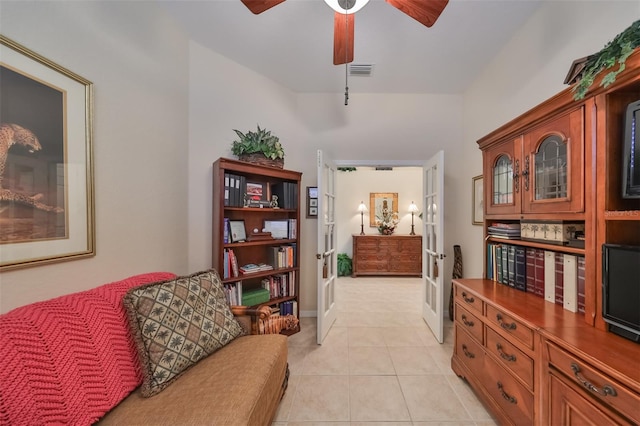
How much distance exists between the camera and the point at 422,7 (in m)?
1.28

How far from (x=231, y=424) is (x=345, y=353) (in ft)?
5.05

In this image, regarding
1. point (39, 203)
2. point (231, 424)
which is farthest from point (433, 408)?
point (39, 203)

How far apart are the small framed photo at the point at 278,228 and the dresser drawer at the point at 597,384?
218 centimetres

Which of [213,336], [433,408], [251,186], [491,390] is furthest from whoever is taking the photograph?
[251,186]

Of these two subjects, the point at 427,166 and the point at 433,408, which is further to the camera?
the point at 427,166

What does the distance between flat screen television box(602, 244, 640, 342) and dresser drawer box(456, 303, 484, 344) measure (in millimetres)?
658

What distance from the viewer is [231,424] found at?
942mm

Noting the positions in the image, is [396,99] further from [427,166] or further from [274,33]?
[274,33]

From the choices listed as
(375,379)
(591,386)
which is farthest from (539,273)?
(375,379)

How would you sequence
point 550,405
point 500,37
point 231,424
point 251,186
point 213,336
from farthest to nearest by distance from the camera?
point 251,186 < point 500,37 < point 213,336 < point 550,405 < point 231,424

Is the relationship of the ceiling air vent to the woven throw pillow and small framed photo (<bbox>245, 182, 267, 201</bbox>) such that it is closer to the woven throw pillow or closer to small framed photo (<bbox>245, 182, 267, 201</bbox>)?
small framed photo (<bbox>245, 182, 267, 201</bbox>)

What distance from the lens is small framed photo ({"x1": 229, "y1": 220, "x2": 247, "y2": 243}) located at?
2277 millimetres

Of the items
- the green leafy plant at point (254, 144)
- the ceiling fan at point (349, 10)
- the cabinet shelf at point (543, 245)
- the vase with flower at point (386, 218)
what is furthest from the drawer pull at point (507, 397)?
the vase with flower at point (386, 218)

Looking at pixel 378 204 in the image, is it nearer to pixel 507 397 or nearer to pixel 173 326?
pixel 507 397
